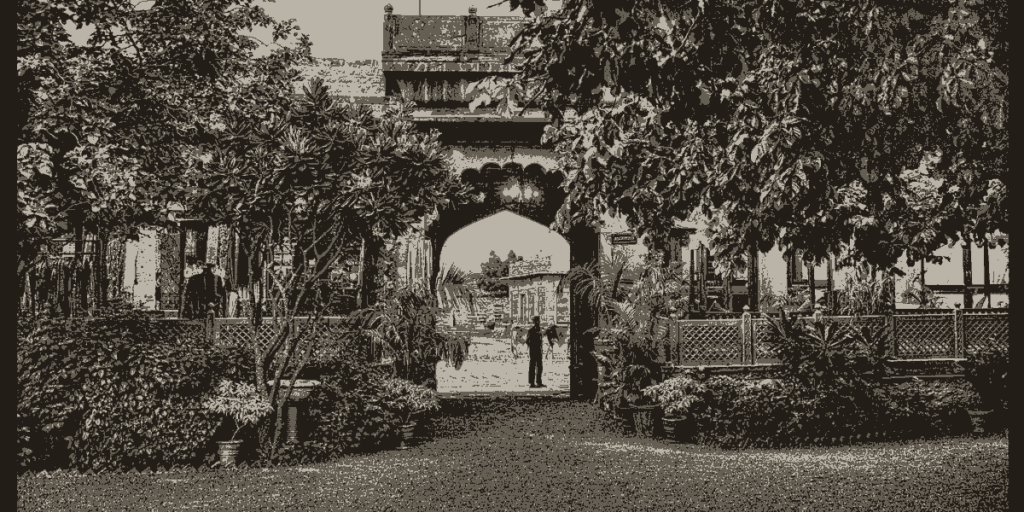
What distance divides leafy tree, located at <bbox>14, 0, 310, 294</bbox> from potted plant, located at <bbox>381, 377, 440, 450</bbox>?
3.41 metres

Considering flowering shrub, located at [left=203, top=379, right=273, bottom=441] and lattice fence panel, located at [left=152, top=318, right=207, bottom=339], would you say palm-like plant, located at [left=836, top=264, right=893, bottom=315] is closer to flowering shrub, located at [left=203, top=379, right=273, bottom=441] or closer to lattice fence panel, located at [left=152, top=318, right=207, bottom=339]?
flowering shrub, located at [left=203, top=379, right=273, bottom=441]

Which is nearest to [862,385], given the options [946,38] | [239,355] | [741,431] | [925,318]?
[741,431]

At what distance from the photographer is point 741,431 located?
11.1 m

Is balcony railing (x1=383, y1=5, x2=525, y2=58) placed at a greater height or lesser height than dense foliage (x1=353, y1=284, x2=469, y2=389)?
greater

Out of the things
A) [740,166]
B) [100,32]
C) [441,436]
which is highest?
[100,32]

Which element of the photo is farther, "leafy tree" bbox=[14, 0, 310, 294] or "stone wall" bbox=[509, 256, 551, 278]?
"stone wall" bbox=[509, 256, 551, 278]

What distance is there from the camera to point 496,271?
58.0 meters

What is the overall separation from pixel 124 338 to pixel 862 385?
8.49 m

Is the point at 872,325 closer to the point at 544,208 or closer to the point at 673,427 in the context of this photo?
the point at 673,427

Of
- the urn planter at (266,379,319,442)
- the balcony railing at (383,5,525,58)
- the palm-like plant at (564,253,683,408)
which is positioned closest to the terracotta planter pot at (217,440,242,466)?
the urn planter at (266,379,319,442)

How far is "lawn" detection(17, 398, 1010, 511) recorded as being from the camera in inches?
297

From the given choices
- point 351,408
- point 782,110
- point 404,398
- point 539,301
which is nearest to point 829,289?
point 404,398

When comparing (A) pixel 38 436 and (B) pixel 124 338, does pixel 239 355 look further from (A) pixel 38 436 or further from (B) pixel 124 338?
(A) pixel 38 436

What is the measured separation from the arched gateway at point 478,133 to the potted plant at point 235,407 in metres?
6.29
